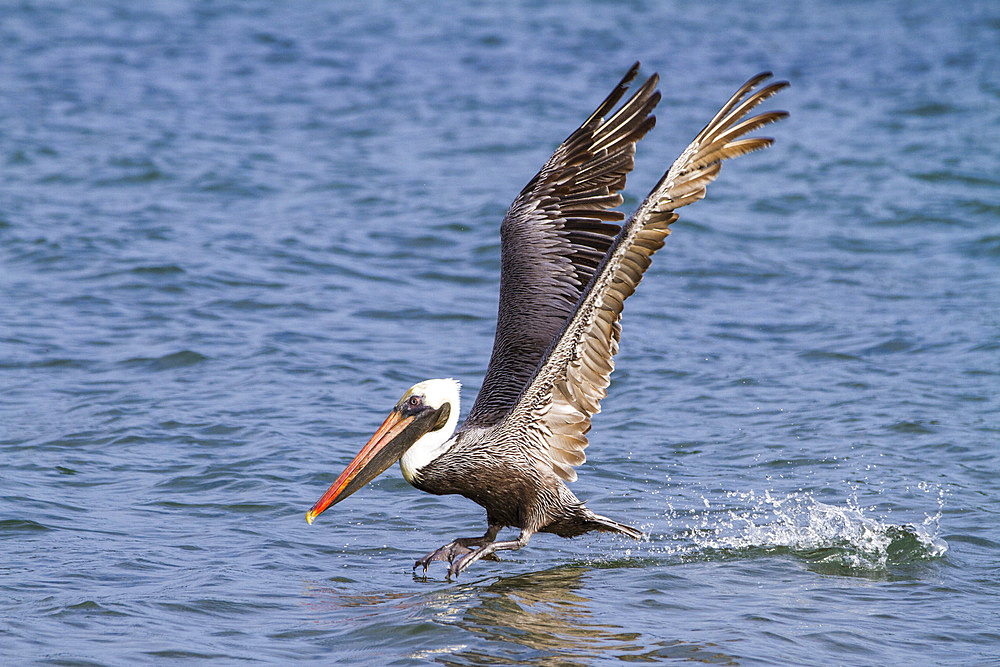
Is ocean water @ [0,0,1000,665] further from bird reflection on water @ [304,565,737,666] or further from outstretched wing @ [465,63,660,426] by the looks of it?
outstretched wing @ [465,63,660,426]

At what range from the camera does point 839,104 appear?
15.1m

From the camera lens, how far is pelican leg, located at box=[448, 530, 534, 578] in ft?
16.5

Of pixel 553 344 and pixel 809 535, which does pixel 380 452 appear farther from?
pixel 809 535

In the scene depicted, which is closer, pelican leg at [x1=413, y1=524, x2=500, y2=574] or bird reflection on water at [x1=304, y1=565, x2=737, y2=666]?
bird reflection on water at [x1=304, y1=565, x2=737, y2=666]

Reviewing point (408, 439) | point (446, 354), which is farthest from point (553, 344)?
point (446, 354)

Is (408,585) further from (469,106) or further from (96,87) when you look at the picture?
(96,87)

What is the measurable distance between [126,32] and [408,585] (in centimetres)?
1423

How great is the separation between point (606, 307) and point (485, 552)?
1.12 meters

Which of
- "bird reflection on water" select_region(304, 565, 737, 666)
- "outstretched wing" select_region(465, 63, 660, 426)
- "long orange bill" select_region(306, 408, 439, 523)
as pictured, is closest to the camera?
"bird reflection on water" select_region(304, 565, 737, 666)

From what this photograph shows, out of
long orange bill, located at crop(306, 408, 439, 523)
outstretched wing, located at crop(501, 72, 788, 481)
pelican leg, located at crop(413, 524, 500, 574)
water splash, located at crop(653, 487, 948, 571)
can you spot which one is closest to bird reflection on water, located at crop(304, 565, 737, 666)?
pelican leg, located at crop(413, 524, 500, 574)

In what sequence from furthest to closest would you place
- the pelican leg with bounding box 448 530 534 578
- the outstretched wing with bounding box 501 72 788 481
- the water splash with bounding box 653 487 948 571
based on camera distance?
the water splash with bounding box 653 487 948 571
the pelican leg with bounding box 448 530 534 578
the outstretched wing with bounding box 501 72 788 481

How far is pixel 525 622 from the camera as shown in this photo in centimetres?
473

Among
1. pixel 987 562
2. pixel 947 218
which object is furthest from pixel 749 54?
pixel 987 562

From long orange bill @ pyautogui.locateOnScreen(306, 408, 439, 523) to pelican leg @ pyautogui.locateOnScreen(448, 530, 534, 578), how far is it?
537mm
